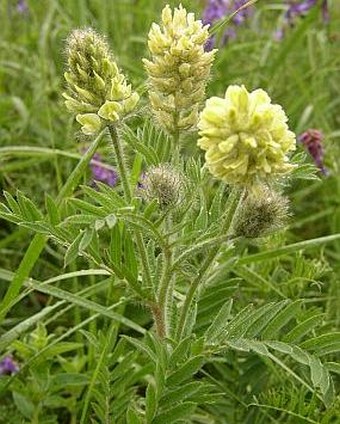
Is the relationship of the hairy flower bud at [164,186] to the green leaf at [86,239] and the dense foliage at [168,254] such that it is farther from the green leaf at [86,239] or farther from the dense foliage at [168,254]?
the green leaf at [86,239]

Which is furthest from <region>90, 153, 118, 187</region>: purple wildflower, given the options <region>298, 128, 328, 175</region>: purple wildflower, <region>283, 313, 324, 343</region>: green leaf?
<region>283, 313, 324, 343</region>: green leaf

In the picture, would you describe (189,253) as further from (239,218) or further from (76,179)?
(76,179)

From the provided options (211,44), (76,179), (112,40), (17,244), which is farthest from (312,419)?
(112,40)

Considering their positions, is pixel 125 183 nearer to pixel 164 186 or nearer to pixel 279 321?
pixel 164 186

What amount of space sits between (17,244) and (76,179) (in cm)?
64

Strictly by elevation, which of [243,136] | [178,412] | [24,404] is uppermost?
[243,136]

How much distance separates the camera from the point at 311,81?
2.73 m

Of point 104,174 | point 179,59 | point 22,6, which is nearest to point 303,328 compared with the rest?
point 179,59

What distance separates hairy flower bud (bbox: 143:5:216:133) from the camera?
114 cm

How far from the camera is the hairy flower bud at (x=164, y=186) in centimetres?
115

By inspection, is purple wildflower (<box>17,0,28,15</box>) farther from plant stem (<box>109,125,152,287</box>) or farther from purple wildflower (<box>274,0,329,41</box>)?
plant stem (<box>109,125,152,287</box>)

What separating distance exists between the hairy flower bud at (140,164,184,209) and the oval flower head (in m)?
0.16

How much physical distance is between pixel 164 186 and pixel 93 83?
6.0 inches

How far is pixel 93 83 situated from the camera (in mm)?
1138
